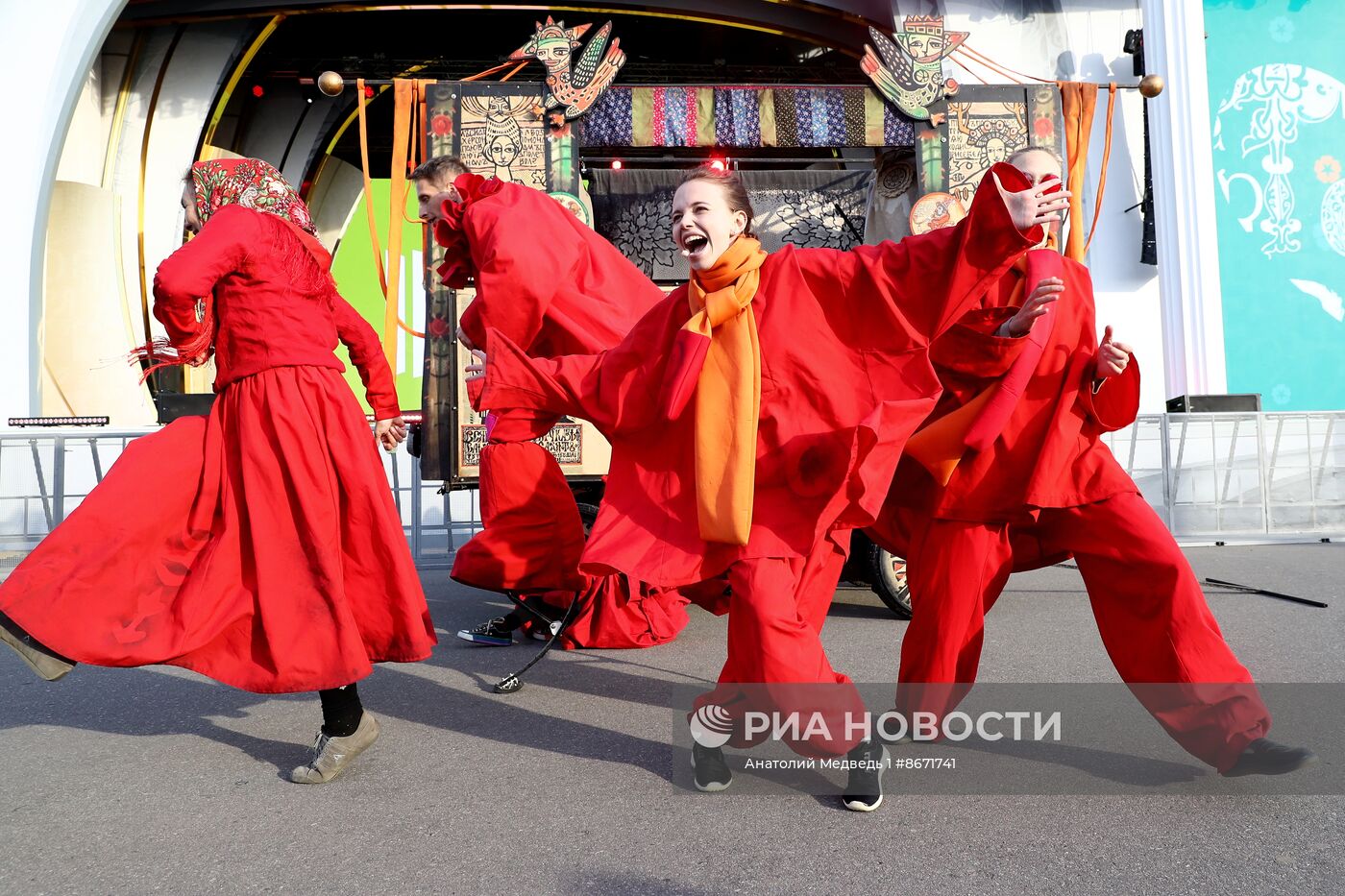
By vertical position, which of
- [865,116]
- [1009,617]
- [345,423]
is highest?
[865,116]

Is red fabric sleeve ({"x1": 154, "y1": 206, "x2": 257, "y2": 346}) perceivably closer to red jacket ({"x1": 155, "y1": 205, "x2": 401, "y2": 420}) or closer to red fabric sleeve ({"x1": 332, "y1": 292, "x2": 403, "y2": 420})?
red jacket ({"x1": 155, "y1": 205, "x2": 401, "y2": 420})

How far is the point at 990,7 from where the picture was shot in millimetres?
10086

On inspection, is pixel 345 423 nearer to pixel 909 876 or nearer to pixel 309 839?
pixel 309 839

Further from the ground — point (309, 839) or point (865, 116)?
point (865, 116)

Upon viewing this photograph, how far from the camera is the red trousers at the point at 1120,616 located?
7.00ft

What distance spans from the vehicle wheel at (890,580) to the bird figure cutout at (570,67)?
357cm

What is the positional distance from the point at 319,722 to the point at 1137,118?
9.42 meters

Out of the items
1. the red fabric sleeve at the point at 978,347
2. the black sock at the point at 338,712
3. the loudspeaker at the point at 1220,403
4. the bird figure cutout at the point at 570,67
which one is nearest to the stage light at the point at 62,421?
the bird figure cutout at the point at 570,67

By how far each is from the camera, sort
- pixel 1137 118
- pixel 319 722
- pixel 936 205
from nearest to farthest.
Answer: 1. pixel 319 722
2. pixel 936 205
3. pixel 1137 118

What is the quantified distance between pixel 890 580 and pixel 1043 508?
A: 2068 millimetres

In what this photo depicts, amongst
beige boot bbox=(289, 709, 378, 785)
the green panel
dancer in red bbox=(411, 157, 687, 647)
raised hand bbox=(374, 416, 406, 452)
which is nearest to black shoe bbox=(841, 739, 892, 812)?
beige boot bbox=(289, 709, 378, 785)

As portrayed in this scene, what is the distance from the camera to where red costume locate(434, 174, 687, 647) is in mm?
3473

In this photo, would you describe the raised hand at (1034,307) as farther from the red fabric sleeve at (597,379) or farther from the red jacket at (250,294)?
the red jacket at (250,294)

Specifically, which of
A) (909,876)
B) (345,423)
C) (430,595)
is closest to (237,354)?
(345,423)
